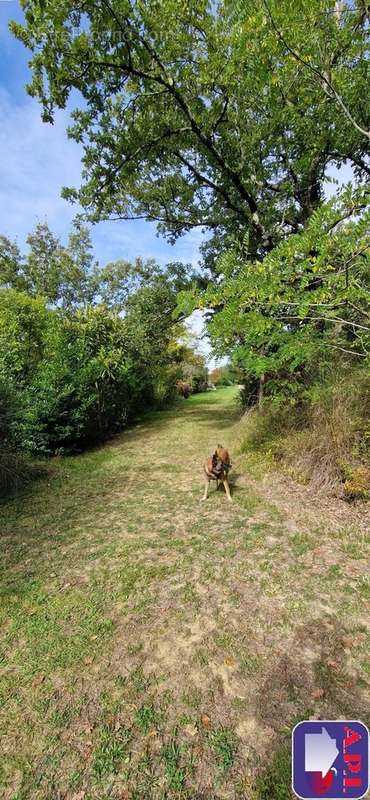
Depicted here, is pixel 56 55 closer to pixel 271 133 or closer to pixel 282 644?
pixel 271 133

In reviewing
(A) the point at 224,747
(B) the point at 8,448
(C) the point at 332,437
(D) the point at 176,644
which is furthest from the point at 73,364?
(A) the point at 224,747

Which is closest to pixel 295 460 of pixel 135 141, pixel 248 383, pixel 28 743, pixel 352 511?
pixel 352 511

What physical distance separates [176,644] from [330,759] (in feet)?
3.30

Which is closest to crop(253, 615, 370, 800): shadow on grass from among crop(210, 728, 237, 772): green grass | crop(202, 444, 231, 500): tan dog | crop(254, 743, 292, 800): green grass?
crop(254, 743, 292, 800): green grass

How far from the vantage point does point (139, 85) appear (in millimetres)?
4633

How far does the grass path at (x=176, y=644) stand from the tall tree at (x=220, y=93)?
4267 millimetres

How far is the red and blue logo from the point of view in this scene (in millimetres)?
1401

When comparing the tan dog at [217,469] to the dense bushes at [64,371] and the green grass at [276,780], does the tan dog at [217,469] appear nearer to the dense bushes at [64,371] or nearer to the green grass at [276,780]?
the green grass at [276,780]

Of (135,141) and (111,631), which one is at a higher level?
(135,141)

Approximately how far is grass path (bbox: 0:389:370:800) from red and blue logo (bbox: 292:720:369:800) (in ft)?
0.19

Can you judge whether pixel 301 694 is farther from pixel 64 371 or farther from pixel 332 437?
pixel 64 371

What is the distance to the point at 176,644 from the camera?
2.14 meters

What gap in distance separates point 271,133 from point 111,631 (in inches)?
306

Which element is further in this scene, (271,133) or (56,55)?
(271,133)
